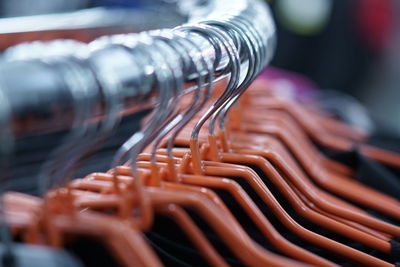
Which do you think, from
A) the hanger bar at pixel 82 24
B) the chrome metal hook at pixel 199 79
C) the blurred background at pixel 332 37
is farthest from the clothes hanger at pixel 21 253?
the blurred background at pixel 332 37

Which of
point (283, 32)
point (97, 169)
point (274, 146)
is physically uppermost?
point (283, 32)

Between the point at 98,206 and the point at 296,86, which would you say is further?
the point at 296,86

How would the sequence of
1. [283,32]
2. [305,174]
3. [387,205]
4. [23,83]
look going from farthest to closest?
1. [283,32]
2. [305,174]
3. [387,205]
4. [23,83]

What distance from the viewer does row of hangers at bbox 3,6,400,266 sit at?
411mm

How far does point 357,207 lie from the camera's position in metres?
0.80

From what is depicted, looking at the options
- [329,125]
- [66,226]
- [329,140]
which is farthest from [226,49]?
[329,125]

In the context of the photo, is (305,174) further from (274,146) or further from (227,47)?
(227,47)

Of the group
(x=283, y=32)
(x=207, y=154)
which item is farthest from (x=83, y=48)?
(x=283, y=32)

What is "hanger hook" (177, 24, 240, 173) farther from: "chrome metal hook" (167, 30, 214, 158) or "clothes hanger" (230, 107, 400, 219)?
"clothes hanger" (230, 107, 400, 219)

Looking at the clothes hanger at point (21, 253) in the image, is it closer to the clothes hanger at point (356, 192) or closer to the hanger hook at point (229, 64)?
the hanger hook at point (229, 64)

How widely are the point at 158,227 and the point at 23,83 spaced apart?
0.94 feet

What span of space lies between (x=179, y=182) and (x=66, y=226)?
0.14 meters

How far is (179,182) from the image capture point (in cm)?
53

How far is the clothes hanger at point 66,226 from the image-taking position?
1.31 ft
